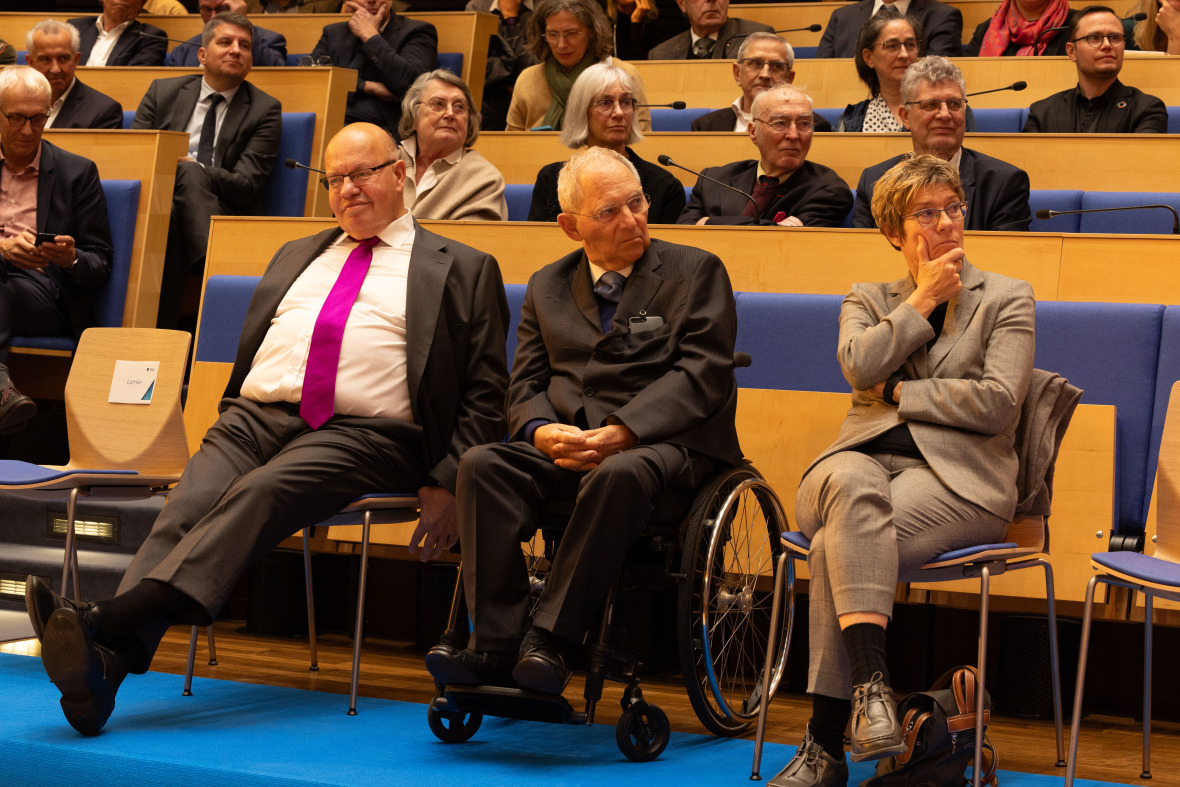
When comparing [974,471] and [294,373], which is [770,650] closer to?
[974,471]

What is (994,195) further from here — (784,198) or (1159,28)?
(1159,28)

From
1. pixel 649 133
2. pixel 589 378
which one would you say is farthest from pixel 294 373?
pixel 649 133

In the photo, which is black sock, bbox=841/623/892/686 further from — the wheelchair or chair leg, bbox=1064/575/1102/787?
chair leg, bbox=1064/575/1102/787

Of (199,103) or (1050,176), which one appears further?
(199,103)

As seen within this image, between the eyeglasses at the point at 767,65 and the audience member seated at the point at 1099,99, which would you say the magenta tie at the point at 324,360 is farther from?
the audience member seated at the point at 1099,99

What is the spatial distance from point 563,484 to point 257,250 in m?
1.38

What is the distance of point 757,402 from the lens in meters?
2.32

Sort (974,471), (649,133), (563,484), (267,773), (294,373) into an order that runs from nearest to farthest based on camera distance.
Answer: (267,773) < (974,471) < (563,484) < (294,373) < (649,133)

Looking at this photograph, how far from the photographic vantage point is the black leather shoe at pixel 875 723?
60.1 inches

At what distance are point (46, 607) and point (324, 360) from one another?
61 cm

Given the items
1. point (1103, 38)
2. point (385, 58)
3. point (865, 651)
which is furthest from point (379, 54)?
point (865, 651)

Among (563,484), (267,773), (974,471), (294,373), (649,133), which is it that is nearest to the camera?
(267,773)

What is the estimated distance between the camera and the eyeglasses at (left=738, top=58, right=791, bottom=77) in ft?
11.6

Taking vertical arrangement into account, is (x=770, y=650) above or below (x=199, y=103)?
below
